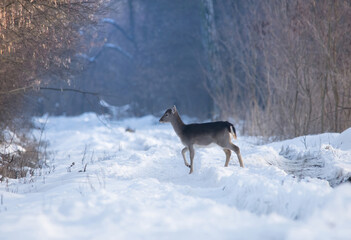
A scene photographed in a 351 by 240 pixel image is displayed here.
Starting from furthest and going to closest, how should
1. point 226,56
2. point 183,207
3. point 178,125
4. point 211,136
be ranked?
point 226,56 → point 178,125 → point 211,136 → point 183,207

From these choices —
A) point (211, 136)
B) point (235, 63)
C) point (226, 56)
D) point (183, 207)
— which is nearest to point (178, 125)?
point (211, 136)

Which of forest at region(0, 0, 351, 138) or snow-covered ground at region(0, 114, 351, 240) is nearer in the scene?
snow-covered ground at region(0, 114, 351, 240)

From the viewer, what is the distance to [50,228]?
422 cm

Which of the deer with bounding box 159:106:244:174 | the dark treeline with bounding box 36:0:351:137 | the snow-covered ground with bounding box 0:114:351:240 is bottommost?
the snow-covered ground with bounding box 0:114:351:240

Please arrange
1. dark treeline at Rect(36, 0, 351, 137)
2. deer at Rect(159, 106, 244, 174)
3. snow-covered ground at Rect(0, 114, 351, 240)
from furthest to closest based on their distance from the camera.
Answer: dark treeline at Rect(36, 0, 351, 137) < deer at Rect(159, 106, 244, 174) < snow-covered ground at Rect(0, 114, 351, 240)

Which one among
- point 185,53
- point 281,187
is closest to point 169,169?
point 281,187

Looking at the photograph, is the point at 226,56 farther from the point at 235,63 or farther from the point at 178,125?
the point at 178,125

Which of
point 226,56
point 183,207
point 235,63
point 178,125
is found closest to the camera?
point 183,207

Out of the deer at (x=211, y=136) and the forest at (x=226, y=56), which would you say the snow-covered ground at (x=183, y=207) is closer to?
the deer at (x=211, y=136)

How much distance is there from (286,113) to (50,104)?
31.7m

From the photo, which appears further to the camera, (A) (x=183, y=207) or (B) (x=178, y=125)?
(B) (x=178, y=125)

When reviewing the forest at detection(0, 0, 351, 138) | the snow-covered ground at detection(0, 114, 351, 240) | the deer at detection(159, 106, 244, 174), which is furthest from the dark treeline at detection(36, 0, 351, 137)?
the snow-covered ground at detection(0, 114, 351, 240)

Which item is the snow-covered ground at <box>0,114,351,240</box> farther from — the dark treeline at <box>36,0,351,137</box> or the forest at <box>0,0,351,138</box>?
the dark treeline at <box>36,0,351,137</box>

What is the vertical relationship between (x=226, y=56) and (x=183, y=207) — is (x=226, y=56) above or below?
above
